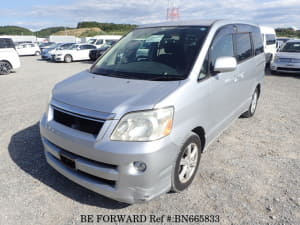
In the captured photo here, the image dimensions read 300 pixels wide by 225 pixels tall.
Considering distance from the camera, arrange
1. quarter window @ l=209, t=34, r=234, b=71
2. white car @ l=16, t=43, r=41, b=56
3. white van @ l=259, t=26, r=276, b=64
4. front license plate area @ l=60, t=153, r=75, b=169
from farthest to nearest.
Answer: white car @ l=16, t=43, r=41, b=56, white van @ l=259, t=26, r=276, b=64, quarter window @ l=209, t=34, r=234, b=71, front license plate area @ l=60, t=153, r=75, b=169

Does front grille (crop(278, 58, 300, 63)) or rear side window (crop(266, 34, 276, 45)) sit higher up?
rear side window (crop(266, 34, 276, 45))

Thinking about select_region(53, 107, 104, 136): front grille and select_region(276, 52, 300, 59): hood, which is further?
select_region(276, 52, 300, 59): hood

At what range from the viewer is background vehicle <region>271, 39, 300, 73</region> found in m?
10.1

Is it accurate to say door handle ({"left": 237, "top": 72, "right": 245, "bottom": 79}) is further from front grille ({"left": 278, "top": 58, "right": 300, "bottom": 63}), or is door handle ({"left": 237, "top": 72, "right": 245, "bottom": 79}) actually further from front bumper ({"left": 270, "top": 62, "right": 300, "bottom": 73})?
front grille ({"left": 278, "top": 58, "right": 300, "bottom": 63})

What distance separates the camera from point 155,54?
3.13 metres

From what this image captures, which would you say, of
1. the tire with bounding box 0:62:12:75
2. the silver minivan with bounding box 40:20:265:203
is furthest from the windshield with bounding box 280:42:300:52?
the tire with bounding box 0:62:12:75

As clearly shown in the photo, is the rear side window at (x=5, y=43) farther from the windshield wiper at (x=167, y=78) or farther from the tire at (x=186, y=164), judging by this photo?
the tire at (x=186, y=164)

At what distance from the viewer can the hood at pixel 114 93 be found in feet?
6.92

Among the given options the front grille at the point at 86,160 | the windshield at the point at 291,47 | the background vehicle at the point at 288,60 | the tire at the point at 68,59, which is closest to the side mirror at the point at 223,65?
the front grille at the point at 86,160

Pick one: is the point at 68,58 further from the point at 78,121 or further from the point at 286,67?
the point at 78,121

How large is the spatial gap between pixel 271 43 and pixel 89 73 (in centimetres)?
1332

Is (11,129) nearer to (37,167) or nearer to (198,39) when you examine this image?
(37,167)

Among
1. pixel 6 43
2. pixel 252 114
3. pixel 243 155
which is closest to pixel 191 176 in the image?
pixel 243 155

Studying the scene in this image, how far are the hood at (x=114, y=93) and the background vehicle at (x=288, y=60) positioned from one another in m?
9.91
